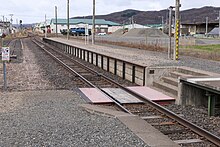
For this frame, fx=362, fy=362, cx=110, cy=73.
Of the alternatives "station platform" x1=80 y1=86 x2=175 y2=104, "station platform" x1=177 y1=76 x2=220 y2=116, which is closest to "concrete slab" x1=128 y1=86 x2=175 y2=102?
"station platform" x1=80 y1=86 x2=175 y2=104

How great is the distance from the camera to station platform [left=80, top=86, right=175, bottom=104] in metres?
9.93

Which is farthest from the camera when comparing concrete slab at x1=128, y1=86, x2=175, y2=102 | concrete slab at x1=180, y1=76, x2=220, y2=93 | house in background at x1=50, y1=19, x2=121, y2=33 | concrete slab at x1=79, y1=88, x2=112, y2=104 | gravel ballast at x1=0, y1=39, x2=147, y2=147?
house in background at x1=50, y1=19, x2=121, y2=33

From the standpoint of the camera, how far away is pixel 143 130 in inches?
267

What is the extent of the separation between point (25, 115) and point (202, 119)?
3970mm

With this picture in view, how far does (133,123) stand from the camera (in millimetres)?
7293

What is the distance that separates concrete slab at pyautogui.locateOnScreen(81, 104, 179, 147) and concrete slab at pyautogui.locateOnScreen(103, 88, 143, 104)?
1583mm

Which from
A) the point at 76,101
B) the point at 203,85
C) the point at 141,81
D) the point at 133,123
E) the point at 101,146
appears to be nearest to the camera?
the point at 101,146

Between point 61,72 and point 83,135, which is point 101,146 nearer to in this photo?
point 83,135

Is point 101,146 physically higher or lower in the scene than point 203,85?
lower

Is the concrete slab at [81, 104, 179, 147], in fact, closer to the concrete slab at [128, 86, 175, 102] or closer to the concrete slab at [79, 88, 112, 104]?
the concrete slab at [79, 88, 112, 104]

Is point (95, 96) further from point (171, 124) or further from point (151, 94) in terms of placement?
point (171, 124)

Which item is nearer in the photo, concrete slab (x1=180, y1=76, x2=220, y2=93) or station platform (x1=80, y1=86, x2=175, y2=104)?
concrete slab (x1=180, y1=76, x2=220, y2=93)

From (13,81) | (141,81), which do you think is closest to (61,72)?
(13,81)

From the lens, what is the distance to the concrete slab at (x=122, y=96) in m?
9.93
